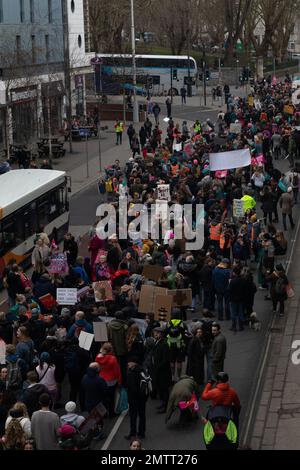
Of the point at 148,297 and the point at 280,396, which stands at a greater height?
the point at 148,297

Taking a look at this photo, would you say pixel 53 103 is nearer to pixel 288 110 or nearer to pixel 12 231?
pixel 288 110

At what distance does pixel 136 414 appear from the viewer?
637 inches

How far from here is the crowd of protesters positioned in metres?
15.9

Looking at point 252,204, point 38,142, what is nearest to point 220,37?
point 38,142

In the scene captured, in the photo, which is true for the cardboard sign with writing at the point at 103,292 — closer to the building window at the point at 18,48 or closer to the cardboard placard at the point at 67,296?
the cardboard placard at the point at 67,296

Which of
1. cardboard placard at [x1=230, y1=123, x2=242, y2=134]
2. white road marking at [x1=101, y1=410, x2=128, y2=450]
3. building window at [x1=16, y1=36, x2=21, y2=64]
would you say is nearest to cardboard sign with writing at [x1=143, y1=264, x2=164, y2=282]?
white road marking at [x1=101, y1=410, x2=128, y2=450]

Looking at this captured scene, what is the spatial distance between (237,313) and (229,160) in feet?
38.4

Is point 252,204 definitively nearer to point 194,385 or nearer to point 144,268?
point 144,268

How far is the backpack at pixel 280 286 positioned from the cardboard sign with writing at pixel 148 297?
3.22 m

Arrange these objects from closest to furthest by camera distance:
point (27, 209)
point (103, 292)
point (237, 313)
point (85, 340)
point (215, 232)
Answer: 1. point (85, 340)
2. point (103, 292)
3. point (237, 313)
4. point (215, 232)
5. point (27, 209)

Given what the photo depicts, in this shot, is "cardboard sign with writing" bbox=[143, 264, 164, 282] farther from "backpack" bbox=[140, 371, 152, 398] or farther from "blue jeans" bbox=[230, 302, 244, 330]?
"backpack" bbox=[140, 371, 152, 398]

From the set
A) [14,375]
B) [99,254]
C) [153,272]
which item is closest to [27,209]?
[99,254]

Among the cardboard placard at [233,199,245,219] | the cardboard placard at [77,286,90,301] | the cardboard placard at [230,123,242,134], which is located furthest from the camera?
the cardboard placard at [230,123,242,134]

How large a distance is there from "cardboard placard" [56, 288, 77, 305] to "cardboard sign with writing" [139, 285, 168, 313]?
1215 millimetres
